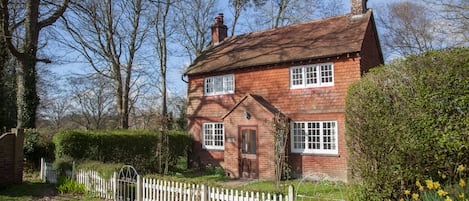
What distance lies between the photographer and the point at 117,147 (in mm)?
16594

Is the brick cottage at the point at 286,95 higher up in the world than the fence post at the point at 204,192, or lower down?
higher up

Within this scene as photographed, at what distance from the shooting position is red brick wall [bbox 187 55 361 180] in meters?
14.9

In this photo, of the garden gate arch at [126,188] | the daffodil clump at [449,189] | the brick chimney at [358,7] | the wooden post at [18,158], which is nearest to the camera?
the daffodil clump at [449,189]

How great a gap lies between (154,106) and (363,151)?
35.3m

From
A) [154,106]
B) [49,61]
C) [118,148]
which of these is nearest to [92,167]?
[118,148]

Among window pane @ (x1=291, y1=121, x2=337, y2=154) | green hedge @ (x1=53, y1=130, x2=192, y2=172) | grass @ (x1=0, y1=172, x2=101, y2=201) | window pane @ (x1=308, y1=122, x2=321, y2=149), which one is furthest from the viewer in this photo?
window pane @ (x1=308, y1=122, x2=321, y2=149)

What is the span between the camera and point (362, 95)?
720 centimetres

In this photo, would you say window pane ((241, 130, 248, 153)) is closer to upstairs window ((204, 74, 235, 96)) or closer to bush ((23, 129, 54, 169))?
upstairs window ((204, 74, 235, 96))

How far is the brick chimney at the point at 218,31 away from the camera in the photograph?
24.4 m

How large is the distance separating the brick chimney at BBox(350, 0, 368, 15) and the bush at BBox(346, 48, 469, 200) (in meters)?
Result: 11.6

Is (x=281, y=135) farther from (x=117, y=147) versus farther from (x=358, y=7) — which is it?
(x=358, y=7)

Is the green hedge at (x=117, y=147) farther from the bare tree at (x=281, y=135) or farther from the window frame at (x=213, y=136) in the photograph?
the bare tree at (x=281, y=135)

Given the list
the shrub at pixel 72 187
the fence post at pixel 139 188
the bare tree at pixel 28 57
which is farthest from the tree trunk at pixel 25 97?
the fence post at pixel 139 188

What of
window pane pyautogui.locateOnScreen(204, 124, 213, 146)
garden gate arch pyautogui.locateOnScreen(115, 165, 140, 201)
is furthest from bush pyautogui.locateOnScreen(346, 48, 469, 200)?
window pane pyautogui.locateOnScreen(204, 124, 213, 146)
